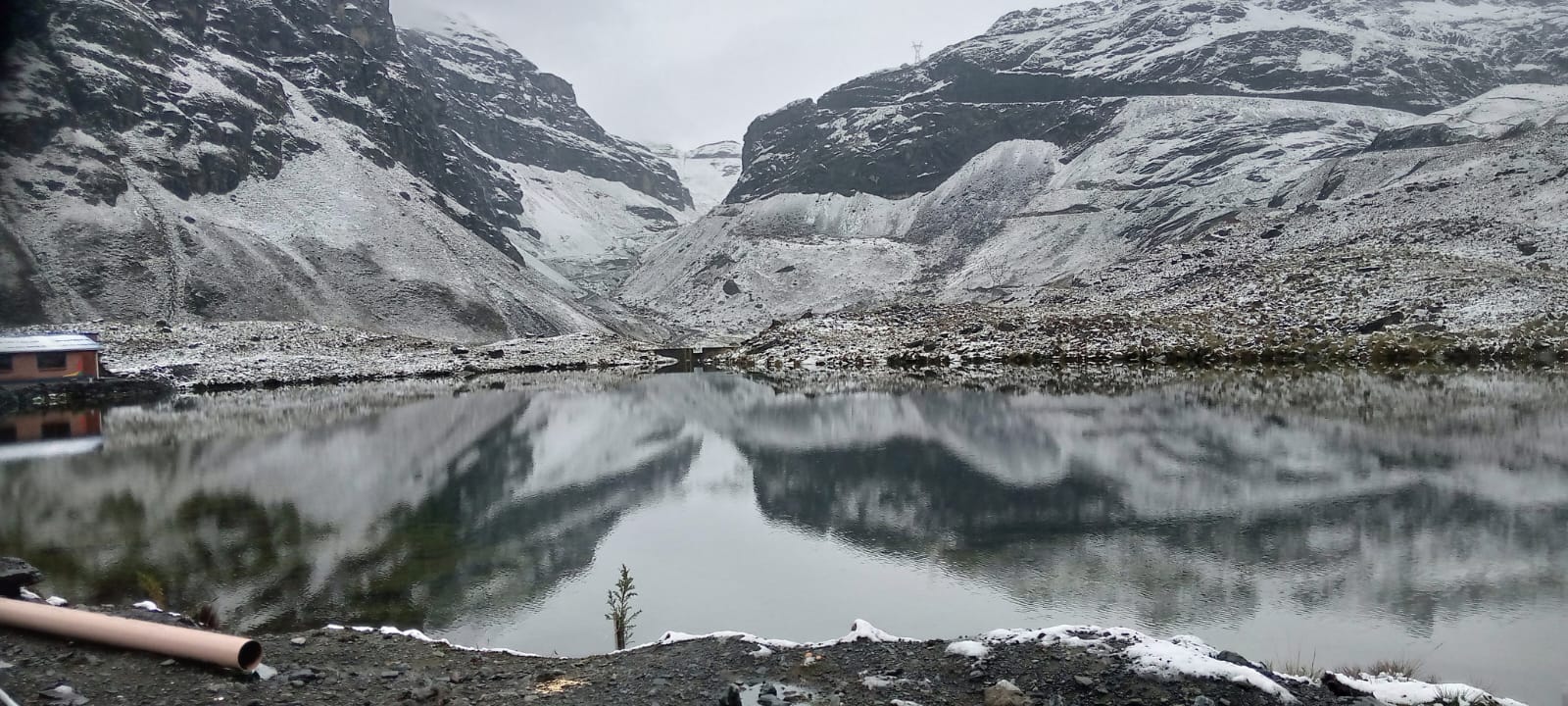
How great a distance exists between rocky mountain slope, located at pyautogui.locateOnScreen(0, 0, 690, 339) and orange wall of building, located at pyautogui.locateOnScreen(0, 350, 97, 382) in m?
20.6

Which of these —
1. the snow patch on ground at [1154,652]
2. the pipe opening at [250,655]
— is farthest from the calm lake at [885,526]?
the pipe opening at [250,655]

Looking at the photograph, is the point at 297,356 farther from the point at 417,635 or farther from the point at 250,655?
the point at 250,655

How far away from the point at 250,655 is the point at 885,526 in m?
14.7

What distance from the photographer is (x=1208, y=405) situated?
134 ft

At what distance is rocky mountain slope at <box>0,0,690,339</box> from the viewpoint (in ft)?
287

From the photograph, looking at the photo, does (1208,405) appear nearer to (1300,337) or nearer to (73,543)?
(1300,337)

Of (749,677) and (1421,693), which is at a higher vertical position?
(1421,693)

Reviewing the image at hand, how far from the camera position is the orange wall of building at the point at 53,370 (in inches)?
2249

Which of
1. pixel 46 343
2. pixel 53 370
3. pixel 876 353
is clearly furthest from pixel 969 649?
pixel 876 353

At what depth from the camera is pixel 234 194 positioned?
109000mm

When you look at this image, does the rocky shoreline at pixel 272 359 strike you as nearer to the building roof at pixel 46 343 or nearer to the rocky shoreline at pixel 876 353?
the rocky shoreline at pixel 876 353

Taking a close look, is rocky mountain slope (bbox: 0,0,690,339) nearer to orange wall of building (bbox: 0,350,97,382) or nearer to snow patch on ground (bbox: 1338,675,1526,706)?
orange wall of building (bbox: 0,350,97,382)

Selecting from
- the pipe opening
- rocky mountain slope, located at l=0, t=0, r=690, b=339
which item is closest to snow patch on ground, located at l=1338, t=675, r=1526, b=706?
the pipe opening

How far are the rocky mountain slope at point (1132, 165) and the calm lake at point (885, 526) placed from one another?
61602 mm
